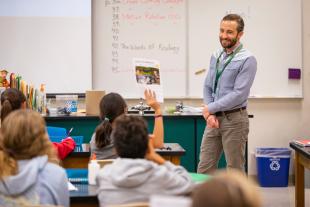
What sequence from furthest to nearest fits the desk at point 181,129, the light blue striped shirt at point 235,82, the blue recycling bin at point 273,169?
the blue recycling bin at point 273,169 < the desk at point 181,129 < the light blue striped shirt at point 235,82

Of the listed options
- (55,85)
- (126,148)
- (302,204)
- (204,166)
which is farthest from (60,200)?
(55,85)

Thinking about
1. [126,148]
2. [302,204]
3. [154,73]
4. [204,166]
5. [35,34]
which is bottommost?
[302,204]

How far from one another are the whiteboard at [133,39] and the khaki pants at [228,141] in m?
2.43

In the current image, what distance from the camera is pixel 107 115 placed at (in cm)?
358

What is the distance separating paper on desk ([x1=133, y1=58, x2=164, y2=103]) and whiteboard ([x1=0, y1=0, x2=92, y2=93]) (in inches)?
104

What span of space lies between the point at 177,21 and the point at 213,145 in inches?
106

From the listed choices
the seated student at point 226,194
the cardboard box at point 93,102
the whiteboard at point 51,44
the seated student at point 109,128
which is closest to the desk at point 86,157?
the seated student at point 109,128

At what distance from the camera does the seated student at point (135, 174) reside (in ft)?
7.58

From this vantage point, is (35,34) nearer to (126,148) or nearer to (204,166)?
(204,166)

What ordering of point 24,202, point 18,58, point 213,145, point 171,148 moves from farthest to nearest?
point 18,58 → point 213,145 → point 171,148 → point 24,202

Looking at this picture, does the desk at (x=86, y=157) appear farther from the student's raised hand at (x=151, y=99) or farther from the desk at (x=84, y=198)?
the desk at (x=84, y=198)

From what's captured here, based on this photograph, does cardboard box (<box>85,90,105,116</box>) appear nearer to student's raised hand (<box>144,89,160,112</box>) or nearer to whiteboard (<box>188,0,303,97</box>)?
whiteboard (<box>188,0,303,97</box>)

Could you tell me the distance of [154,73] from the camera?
3.94m

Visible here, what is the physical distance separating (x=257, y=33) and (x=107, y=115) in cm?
354
